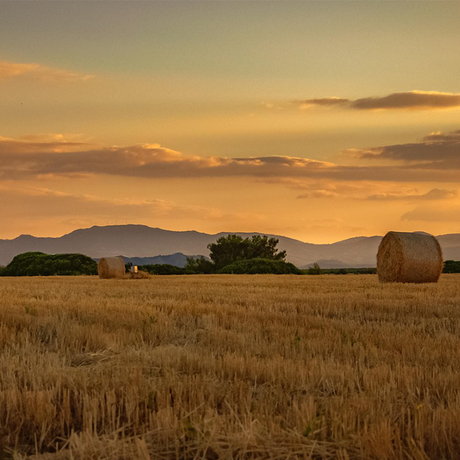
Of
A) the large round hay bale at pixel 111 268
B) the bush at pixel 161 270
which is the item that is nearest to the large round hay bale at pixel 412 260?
the large round hay bale at pixel 111 268

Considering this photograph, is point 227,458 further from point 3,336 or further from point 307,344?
point 3,336

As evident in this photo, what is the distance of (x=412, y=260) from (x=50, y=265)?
3371 cm

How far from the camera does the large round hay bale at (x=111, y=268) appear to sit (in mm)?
33438

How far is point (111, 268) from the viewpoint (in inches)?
1318

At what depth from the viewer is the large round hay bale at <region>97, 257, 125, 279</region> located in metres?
33.4

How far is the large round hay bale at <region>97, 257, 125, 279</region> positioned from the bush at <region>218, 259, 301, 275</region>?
480 inches

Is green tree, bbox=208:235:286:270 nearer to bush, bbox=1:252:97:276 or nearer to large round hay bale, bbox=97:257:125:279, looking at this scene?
bush, bbox=1:252:97:276

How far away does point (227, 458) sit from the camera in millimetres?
3346

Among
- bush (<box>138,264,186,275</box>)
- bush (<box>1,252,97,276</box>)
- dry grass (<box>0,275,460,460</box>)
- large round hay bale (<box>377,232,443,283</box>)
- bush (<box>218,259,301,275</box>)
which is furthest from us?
bush (<box>1,252,97,276</box>)

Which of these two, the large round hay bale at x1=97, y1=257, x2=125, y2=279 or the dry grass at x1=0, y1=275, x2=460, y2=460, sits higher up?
the large round hay bale at x1=97, y1=257, x2=125, y2=279

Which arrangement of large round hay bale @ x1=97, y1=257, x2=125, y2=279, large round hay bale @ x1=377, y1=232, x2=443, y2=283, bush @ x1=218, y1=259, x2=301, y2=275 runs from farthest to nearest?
1. bush @ x1=218, y1=259, x2=301, y2=275
2. large round hay bale @ x1=97, y1=257, x2=125, y2=279
3. large round hay bale @ x1=377, y1=232, x2=443, y2=283

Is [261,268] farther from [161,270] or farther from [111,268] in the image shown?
[111,268]

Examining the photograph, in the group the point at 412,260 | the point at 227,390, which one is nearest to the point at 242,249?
the point at 412,260

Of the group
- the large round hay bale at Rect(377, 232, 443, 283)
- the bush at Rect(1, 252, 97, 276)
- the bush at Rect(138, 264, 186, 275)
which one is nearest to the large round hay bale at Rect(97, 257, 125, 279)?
the bush at Rect(138, 264, 186, 275)
